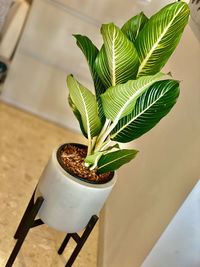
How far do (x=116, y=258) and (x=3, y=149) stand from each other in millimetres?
1078

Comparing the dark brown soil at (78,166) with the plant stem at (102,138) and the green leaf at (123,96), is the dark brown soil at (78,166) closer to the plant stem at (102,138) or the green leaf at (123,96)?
the plant stem at (102,138)

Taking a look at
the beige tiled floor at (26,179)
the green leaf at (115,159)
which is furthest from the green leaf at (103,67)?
the beige tiled floor at (26,179)

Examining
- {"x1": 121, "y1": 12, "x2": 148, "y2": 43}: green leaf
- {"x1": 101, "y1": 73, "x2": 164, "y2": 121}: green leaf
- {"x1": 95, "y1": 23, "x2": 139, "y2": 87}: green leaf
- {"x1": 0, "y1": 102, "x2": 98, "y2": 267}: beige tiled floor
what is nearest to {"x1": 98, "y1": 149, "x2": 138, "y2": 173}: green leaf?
{"x1": 101, "y1": 73, "x2": 164, "y2": 121}: green leaf

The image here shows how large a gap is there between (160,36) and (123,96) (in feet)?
0.68

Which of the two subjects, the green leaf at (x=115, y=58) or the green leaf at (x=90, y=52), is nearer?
the green leaf at (x=115, y=58)

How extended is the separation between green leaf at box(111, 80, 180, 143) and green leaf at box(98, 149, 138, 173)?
7cm

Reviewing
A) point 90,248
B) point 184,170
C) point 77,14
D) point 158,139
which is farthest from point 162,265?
point 77,14

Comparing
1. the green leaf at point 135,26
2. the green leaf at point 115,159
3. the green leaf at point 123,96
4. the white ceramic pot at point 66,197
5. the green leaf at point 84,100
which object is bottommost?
the white ceramic pot at point 66,197

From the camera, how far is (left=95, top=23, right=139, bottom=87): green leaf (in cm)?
91

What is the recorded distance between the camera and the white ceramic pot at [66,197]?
43.3 inches

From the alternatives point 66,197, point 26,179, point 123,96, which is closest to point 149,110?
point 123,96

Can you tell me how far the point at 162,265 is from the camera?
1030 mm

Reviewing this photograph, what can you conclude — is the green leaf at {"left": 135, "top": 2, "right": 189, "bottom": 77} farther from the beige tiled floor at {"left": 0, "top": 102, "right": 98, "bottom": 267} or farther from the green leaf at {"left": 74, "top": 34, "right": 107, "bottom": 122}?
the beige tiled floor at {"left": 0, "top": 102, "right": 98, "bottom": 267}

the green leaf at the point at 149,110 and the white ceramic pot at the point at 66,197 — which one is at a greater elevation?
the green leaf at the point at 149,110
